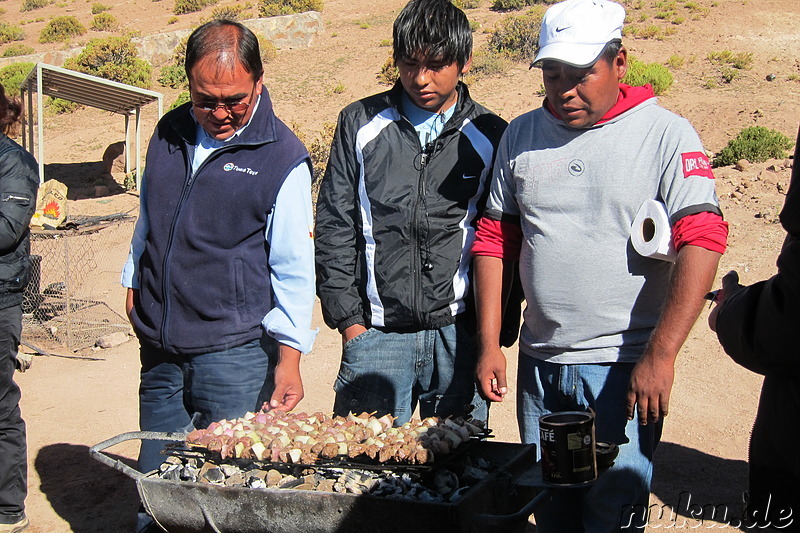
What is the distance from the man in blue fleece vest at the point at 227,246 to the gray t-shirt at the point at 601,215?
0.87m

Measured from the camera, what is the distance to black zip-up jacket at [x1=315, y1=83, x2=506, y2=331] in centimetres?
321

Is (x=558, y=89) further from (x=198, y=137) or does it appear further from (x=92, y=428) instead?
(x=92, y=428)

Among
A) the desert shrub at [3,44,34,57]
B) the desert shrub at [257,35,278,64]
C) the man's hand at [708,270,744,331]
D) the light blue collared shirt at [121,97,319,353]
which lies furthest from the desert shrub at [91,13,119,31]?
the man's hand at [708,270,744,331]

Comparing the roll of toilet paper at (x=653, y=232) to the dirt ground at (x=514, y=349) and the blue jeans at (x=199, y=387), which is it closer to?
the blue jeans at (x=199, y=387)

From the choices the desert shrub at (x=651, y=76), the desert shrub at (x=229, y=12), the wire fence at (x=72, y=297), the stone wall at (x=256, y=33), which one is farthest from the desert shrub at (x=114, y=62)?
the wire fence at (x=72, y=297)

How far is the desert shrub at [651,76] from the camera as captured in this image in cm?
1858

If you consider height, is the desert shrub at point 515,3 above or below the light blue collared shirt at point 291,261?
above

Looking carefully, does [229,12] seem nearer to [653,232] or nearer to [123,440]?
[123,440]

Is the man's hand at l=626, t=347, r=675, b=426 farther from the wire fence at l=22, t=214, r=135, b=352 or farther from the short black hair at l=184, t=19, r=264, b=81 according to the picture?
the wire fence at l=22, t=214, r=135, b=352

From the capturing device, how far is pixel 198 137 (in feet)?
10.3

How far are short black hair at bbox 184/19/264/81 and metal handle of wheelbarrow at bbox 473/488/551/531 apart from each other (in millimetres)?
1737

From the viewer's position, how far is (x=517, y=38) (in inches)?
951

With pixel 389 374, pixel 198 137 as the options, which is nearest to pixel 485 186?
pixel 389 374

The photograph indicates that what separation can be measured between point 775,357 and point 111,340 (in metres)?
7.20
